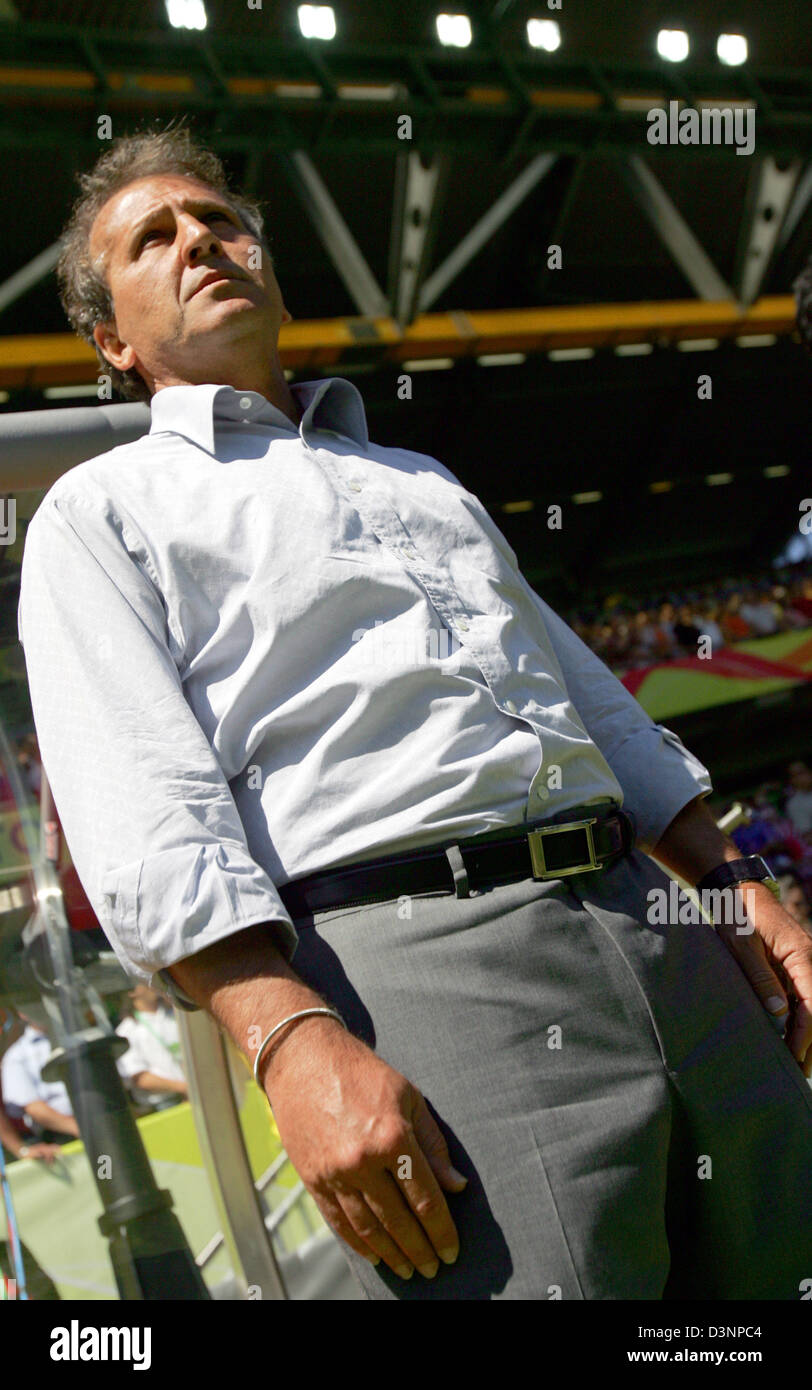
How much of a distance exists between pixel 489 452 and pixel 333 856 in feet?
40.1

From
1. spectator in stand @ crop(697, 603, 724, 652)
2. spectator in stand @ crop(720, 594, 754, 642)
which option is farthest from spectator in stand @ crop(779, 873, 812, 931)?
spectator in stand @ crop(720, 594, 754, 642)

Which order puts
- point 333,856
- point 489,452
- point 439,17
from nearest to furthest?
point 333,856, point 439,17, point 489,452

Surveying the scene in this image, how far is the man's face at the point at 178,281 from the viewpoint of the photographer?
1.19 m

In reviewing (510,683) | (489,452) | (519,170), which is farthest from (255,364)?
(489,452)

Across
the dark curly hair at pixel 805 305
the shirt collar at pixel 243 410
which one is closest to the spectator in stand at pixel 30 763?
the shirt collar at pixel 243 410

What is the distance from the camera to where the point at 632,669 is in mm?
9953

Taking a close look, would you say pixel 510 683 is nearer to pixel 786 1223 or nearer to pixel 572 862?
pixel 572 862

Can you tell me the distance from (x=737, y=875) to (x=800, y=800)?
9379mm

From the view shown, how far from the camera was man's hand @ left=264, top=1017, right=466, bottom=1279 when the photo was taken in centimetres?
75

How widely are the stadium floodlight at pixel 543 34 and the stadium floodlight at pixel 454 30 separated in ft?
1.95

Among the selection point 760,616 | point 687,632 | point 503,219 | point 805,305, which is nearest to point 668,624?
point 687,632

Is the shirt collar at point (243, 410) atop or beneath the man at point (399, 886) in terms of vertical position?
atop

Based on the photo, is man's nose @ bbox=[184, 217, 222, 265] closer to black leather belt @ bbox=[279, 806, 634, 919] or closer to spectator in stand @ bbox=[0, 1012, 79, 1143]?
black leather belt @ bbox=[279, 806, 634, 919]

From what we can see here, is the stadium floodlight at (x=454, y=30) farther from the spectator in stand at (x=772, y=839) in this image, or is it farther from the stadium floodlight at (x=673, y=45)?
the spectator in stand at (x=772, y=839)
